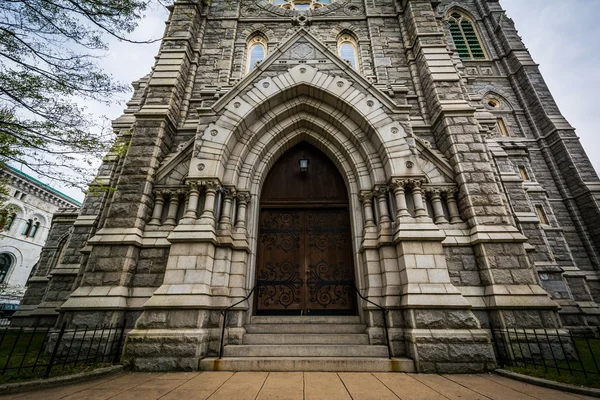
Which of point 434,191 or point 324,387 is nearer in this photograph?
point 324,387

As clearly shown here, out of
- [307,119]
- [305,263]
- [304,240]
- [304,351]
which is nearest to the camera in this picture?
[304,351]

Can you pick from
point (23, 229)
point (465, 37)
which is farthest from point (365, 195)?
point (23, 229)

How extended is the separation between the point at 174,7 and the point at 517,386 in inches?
553

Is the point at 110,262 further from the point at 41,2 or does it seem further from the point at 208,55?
the point at 208,55

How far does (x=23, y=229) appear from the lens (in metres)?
26.4

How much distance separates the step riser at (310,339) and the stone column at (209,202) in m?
2.58

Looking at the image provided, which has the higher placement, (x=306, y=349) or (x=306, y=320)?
(x=306, y=320)

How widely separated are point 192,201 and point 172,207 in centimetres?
82

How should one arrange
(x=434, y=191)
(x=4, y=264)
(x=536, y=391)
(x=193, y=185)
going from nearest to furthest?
(x=536, y=391)
(x=193, y=185)
(x=434, y=191)
(x=4, y=264)

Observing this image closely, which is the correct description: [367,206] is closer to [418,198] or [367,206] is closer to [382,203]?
[382,203]

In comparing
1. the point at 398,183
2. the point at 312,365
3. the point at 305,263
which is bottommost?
the point at 312,365

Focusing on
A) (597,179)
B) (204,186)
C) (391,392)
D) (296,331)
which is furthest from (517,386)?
(597,179)

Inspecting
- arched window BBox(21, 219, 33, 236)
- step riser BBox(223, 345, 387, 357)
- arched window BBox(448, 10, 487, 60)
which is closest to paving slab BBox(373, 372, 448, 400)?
step riser BBox(223, 345, 387, 357)

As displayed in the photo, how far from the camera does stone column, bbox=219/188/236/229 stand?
5.72m
